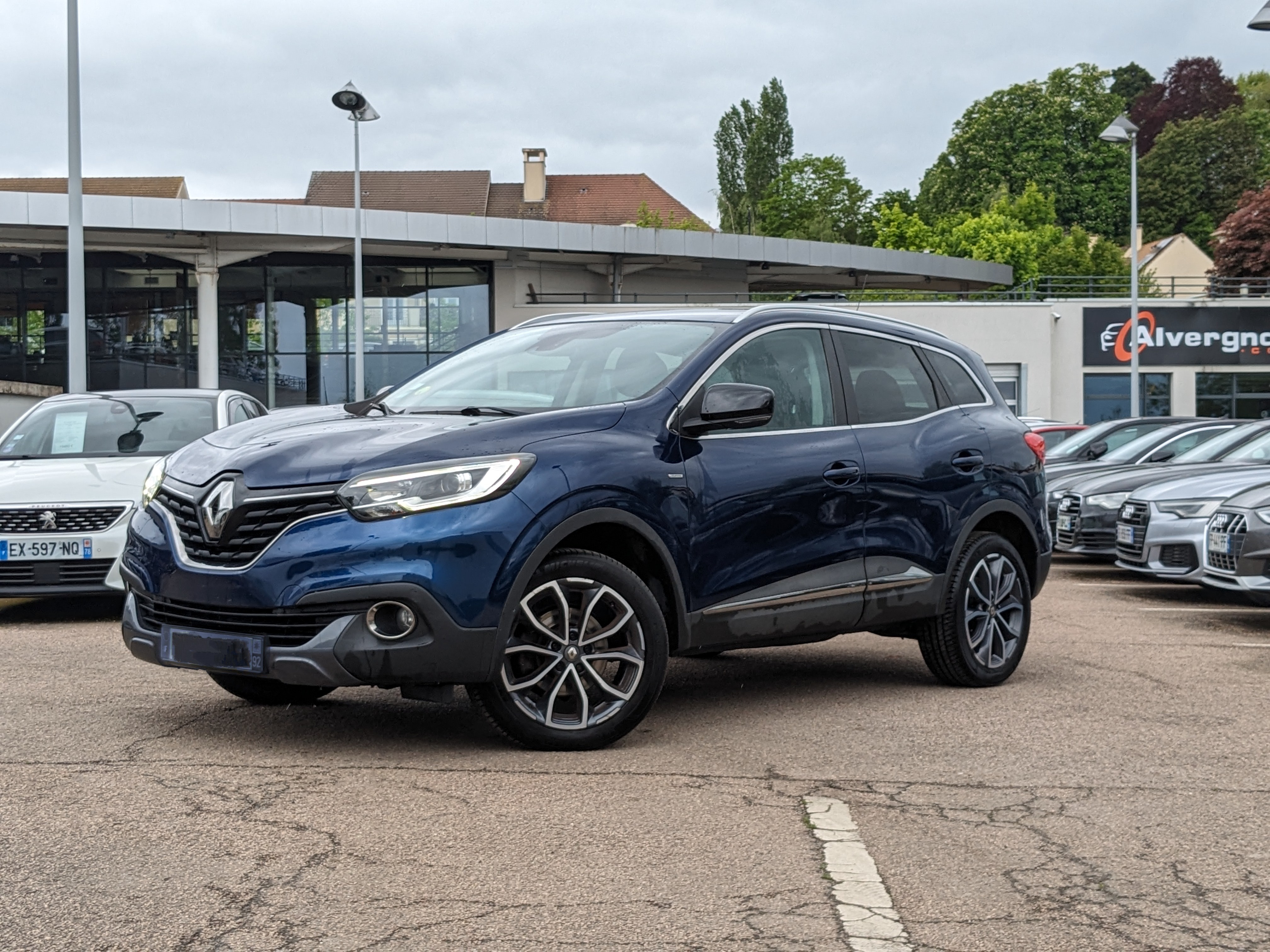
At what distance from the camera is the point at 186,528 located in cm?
551

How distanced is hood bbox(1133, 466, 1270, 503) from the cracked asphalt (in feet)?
15.4

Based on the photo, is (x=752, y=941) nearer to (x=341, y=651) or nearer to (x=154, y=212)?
(x=341, y=651)

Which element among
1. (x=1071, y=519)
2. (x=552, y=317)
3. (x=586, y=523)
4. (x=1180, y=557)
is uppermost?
(x=552, y=317)

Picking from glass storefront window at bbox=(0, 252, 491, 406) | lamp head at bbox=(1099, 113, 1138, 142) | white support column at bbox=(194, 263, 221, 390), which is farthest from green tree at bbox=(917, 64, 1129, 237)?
white support column at bbox=(194, 263, 221, 390)

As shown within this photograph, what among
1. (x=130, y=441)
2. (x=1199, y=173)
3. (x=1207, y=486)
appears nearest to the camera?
(x=130, y=441)

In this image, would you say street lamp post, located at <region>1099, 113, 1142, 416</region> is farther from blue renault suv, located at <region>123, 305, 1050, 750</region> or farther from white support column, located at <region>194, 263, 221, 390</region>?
blue renault suv, located at <region>123, 305, 1050, 750</region>

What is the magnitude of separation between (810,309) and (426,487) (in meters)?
2.48

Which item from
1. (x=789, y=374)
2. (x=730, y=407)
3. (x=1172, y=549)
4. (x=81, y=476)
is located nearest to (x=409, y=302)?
(x=1172, y=549)

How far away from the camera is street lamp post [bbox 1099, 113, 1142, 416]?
3547 cm

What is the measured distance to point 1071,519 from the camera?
48.3 feet

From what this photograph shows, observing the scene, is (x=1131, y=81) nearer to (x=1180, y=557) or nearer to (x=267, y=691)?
(x=1180, y=557)

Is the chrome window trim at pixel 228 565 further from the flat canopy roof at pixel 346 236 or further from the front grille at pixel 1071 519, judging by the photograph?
the flat canopy roof at pixel 346 236

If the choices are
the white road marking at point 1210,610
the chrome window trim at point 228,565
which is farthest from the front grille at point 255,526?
the white road marking at point 1210,610

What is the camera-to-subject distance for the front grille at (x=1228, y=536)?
10.5 meters
